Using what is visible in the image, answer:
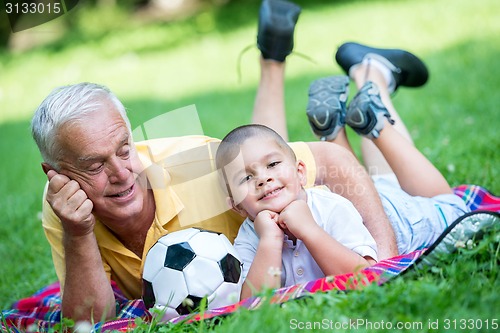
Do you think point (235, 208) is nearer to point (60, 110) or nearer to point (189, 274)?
point (189, 274)

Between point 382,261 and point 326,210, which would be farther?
point 326,210

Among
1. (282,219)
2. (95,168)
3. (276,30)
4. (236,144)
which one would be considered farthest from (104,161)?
(276,30)

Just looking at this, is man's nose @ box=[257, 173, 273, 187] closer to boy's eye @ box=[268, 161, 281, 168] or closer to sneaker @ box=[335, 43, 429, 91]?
boy's eye @ box=[268, 161, 281, 168]

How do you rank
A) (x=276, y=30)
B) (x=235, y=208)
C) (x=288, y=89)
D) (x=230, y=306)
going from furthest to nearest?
(x=288, y=89) → (x=276, y=30) → (x=235, y=208) → (x=230, y=306)

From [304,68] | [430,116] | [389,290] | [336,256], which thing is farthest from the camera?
[304,68]

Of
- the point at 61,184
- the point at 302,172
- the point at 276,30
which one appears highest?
the point at 276,30

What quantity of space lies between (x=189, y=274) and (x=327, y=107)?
5.02 feet

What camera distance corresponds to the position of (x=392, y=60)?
4586 millimetres

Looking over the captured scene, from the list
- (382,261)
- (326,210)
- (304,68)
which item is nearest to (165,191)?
(326,210)

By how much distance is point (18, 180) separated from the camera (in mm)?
6680

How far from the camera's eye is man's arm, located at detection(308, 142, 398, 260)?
3.18 meters

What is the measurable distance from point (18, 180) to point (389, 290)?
519cm

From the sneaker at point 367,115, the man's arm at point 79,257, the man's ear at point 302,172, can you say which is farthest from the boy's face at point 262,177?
the sneaker at point 367,115

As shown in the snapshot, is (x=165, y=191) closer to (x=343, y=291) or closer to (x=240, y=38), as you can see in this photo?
(x=343, y=291)
